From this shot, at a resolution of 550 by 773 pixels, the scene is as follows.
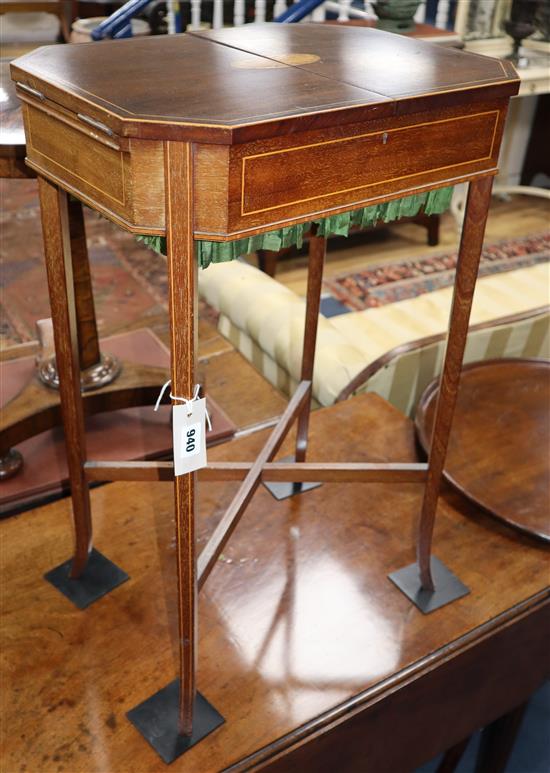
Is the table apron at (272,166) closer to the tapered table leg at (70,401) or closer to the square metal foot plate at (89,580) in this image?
the tapered table leg at (70,401)

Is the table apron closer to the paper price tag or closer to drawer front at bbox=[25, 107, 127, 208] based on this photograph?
drawer front at bbox=[25, 107, 127, 208]

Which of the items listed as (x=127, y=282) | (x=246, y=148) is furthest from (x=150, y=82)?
(x=127, y=282)

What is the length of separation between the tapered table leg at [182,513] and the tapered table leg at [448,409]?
1.21 ft

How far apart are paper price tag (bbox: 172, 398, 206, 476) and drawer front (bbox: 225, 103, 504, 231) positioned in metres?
0.18

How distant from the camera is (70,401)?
1.01m

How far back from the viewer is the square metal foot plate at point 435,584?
3.76 feet

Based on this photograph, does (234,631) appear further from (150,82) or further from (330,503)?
(150,82)

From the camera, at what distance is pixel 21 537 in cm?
123

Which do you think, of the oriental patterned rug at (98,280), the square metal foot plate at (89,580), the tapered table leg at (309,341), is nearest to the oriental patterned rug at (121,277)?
the oriental patterned rug at (98,280)

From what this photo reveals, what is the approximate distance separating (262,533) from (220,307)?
0.79 meters

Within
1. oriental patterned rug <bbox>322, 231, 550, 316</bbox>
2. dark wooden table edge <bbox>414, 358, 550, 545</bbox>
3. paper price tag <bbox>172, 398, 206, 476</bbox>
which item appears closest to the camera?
paper price tag <bbox>172, 398, 206, 476</bbox>

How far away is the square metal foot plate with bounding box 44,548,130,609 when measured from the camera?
3.70 ft

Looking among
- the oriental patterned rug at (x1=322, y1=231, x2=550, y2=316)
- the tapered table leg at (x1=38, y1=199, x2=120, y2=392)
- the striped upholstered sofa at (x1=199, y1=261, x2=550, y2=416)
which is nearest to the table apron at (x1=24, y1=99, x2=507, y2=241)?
the tapered table leg at (x1=38, y1=199, x2=120, y2=392)

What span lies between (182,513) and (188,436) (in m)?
0.09
